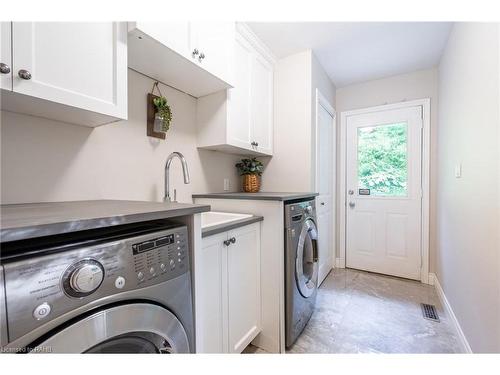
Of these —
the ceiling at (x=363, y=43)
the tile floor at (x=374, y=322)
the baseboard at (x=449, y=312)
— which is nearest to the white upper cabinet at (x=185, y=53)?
the ceiling at (x=363, y=43)

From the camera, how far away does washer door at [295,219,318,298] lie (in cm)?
167

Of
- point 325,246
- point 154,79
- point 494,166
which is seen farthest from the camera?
point 325,246

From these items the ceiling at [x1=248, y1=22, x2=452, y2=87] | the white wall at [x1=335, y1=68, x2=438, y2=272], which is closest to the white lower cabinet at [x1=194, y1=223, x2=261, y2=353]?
the ceiling at [x1=248, y1=22, x2=452, y2=87]

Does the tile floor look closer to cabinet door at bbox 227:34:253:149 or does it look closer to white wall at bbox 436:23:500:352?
white wall at bbox 436:23:500:352

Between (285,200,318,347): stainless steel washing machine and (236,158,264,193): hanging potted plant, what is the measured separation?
564mm

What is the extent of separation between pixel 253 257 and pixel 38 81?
53.4 inches

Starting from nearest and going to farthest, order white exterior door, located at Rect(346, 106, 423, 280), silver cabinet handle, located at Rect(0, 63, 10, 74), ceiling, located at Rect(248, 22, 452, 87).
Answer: silver cabinet handle, located at Rect(0, 63, 10, 74) → ceiling, located at Rect(248, 22, 452, 87) → white exterior door, located at Rect(346, 106, 423, 280)

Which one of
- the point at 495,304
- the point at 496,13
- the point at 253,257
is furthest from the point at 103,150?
the point at 495,304

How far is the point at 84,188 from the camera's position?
46.8 inches

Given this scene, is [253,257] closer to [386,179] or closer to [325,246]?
[325,246]

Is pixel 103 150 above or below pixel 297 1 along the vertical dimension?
below

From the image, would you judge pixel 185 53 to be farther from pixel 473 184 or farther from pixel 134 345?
pixel 473 184

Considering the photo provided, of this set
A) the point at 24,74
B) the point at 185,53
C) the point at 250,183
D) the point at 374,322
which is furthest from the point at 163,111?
the point at 374,322

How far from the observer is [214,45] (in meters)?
1.45
